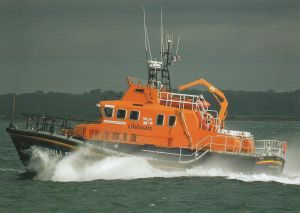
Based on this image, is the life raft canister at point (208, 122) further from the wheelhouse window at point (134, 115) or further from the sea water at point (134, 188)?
the wheelhouse window at point (134, 115)

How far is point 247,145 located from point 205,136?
1.53 metres

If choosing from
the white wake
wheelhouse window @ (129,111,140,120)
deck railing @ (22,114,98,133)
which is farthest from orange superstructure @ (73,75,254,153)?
the white wake

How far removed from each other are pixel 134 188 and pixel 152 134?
2.53 m

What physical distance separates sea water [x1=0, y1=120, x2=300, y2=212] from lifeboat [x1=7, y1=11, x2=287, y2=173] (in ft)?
0.95

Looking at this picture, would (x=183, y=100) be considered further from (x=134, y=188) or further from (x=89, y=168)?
(x=134, y=188)

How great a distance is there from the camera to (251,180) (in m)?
20.3

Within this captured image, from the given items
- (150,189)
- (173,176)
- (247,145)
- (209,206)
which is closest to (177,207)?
(209,206)

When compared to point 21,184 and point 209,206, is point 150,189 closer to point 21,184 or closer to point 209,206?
point 209,206

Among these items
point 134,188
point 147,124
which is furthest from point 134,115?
point 134,188

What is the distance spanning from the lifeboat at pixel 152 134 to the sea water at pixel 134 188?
29 cm

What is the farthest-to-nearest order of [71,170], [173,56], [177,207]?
[173,56] < [71,170] < [177,207]

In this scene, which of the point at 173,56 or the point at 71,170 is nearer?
the point at 71,170

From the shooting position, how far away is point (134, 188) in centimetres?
1820

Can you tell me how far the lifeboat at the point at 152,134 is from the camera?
19.9m
